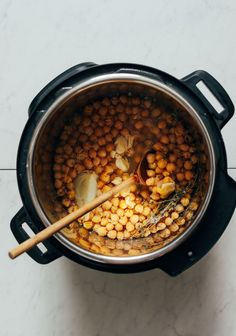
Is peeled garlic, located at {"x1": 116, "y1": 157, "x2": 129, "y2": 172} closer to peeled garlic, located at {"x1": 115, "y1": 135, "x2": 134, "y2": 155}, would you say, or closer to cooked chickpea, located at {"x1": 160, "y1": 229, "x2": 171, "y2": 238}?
peeled garlic, located at {"x1": 115, "y1": 135, "x2": 134, "y2": 155}

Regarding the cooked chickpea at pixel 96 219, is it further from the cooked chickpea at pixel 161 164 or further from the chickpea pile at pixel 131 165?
the cooked chickpea at pixel 161 164

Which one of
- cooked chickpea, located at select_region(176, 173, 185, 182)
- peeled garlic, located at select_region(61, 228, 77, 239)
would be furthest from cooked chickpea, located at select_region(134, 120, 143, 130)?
peeled garlic, located at select_region(61, 228, 77, 239)

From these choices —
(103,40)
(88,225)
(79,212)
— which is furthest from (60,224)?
(103,40)

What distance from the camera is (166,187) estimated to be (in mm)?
1027

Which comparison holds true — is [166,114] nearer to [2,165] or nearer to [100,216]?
[100,216]

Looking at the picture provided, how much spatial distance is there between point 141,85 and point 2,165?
329 millimetres

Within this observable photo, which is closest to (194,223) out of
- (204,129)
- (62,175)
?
(204,129)

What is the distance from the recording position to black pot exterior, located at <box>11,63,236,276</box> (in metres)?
0.94

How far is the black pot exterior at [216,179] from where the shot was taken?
94cm

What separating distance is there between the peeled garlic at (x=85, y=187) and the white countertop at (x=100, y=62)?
138 mm

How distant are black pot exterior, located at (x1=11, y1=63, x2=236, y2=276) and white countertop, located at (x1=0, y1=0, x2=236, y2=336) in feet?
0.47

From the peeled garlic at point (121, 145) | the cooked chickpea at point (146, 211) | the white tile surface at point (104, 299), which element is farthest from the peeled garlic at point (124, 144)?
the white tile surface at point (104, 299)

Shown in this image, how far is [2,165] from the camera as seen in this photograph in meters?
1.13

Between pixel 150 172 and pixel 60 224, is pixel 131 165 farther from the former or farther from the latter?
pixel 60 224
